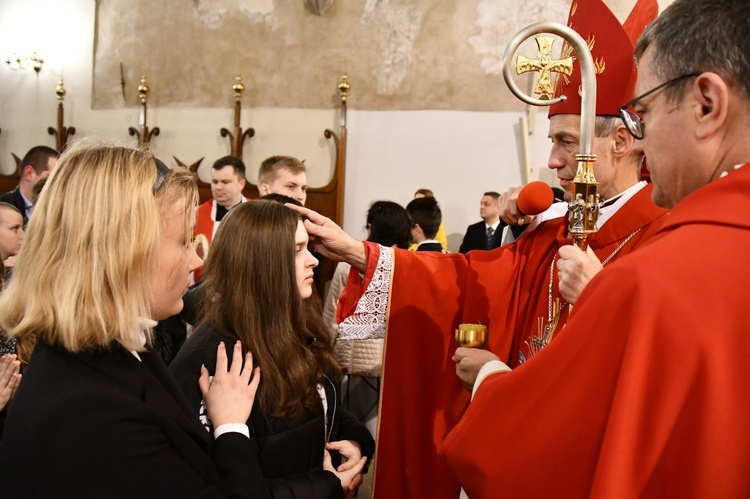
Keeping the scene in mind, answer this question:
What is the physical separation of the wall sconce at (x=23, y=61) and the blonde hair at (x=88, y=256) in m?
8.69

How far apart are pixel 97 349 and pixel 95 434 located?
0.17 metres

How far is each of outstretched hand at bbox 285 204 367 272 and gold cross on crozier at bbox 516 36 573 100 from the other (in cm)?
82

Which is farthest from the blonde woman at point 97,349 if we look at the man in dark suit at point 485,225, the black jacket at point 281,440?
the man in dark suit at point 485,225

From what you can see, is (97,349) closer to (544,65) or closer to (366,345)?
(544,65)

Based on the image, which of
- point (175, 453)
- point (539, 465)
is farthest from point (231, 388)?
point (539, 465)

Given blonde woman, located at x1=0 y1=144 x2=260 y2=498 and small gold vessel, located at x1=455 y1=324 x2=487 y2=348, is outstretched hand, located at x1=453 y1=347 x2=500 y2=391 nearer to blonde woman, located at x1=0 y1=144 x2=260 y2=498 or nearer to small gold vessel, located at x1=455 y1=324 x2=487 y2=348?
small gold vessel, located at x1=455 y1=324 x2=487 y2=348

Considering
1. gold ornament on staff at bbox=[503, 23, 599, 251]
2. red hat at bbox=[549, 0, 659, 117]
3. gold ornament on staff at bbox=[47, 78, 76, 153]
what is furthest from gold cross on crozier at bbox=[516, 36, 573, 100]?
gold ornament on staff at bbox=[47, 78, 76, 153]

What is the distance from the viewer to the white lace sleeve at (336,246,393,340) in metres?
2.43

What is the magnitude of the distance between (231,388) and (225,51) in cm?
734

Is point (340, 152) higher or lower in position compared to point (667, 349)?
higher

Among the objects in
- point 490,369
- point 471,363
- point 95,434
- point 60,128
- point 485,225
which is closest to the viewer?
point 95,434

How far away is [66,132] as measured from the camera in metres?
8.83

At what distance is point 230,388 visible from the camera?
6.16ft

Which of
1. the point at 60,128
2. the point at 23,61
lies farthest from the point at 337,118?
the point at 23,61
